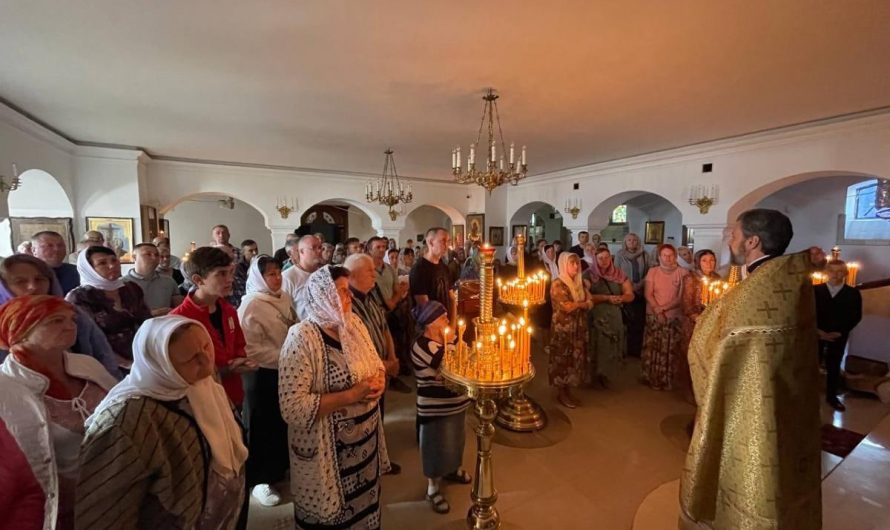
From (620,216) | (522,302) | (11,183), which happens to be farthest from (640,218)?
(11,183)

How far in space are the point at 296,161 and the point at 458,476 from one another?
6.95 m

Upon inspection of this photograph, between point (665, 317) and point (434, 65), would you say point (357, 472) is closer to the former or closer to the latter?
point (434, 65)

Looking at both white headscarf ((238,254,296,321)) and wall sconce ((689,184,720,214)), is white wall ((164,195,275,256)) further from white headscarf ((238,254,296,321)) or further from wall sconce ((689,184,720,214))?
wall sconce ((689,184,720,214))

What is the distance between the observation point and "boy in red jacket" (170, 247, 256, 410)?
1982 millimetres

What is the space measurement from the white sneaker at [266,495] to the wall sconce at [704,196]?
735 cm

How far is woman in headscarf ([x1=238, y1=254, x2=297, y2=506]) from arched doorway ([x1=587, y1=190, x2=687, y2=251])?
7.48 metres

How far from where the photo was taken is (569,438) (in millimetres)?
3361

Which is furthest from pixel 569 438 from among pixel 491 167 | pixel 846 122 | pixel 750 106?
pixel 846 122

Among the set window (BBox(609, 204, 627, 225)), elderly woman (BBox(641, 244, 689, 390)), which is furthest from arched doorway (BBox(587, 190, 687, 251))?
elderly woman (BBox(641, 244, 689, 390))

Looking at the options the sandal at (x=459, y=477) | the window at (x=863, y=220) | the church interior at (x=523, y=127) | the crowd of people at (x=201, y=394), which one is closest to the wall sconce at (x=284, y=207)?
the church interior at (x=523, y=127)

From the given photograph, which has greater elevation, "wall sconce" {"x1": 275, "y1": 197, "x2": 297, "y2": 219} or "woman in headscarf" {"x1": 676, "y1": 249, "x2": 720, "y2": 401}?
"wall sconce" {"x1": 275, "y1": 197, "x2": 297, "y2": 219}

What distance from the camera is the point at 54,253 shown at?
284 centimetres

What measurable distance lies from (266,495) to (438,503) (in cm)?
118

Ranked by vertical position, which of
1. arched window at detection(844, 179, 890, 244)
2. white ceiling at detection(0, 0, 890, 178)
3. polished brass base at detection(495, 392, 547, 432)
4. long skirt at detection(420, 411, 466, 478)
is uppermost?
white ceiling at detection(0, 0, 890, 178)
